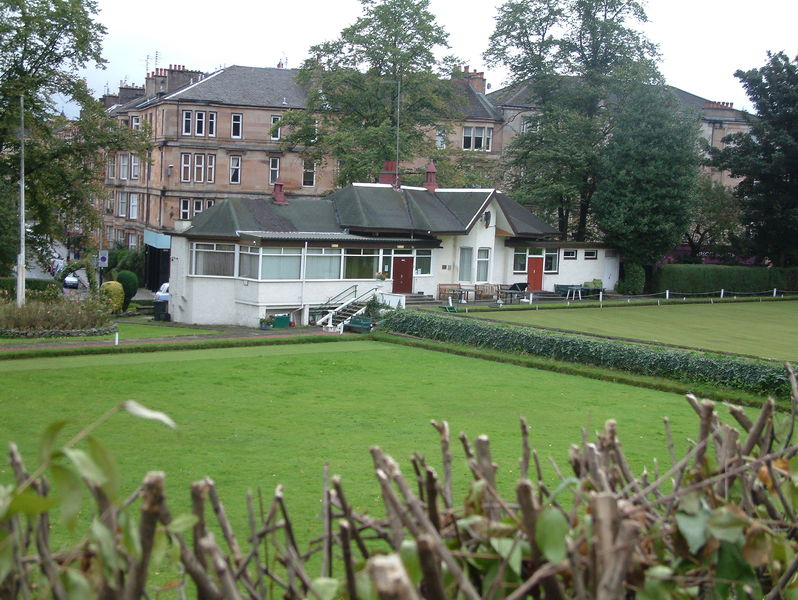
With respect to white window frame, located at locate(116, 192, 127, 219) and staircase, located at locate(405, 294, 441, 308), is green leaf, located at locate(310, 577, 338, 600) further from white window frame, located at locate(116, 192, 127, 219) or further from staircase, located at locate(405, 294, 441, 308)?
white window frame, located at locate(116, 192, 127, 219)

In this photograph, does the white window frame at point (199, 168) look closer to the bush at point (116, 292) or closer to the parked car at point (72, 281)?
the parked car at point (72, 281)

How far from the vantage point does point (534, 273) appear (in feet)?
168

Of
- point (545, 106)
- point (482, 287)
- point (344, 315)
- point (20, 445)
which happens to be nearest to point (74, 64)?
point (344, 315)

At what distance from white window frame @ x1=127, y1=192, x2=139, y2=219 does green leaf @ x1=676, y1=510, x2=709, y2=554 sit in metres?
69.4

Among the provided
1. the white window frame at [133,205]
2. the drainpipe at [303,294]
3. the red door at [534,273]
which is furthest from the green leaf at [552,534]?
the white window frame at [133,205]

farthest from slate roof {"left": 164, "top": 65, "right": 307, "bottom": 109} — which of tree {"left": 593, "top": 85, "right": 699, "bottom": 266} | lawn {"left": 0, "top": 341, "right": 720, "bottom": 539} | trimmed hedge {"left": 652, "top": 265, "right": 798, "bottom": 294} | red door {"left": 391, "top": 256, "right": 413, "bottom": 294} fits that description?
lawn {"left": 0, "top": 341, "right": 720, "bottom": 539}

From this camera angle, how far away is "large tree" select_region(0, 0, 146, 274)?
43.1 metres

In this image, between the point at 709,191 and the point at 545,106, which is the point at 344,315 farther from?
the point at 709,191

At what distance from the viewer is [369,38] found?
50.6 metres

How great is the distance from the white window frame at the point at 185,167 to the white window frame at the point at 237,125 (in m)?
3.30

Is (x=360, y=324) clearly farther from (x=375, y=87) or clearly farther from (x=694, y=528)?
(x=694, y=528)

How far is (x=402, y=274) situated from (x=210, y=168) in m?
25.4

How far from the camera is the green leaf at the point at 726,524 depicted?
3762 mm

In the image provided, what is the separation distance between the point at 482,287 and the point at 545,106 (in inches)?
547
